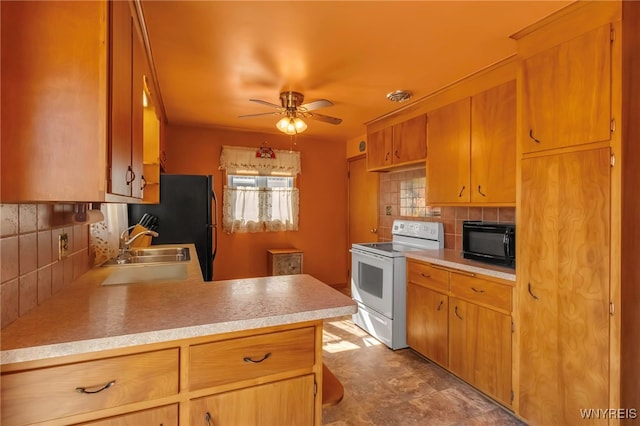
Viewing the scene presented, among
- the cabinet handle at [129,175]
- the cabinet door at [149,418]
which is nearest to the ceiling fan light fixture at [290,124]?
the cabinet handle at [129,175]

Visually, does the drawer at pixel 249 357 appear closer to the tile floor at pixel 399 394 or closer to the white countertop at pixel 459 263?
the tile floor at pixel 399 394

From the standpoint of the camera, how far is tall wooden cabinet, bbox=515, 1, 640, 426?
1.51m

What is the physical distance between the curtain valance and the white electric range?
1.76 metres

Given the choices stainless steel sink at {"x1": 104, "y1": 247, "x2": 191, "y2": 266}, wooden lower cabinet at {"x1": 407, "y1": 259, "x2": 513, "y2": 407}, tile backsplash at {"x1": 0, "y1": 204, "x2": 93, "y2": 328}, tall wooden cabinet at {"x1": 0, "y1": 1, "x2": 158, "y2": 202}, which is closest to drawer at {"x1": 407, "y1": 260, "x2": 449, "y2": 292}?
wooden lower cabinet at {"x1": 407, "y1": 259, "x2": 513, "y2": 407}

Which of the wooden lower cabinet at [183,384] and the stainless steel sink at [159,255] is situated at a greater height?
the stainless steel sink at [159,255]

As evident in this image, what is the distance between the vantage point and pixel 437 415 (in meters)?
2.04

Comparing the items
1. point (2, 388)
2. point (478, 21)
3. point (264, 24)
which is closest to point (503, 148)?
point (478, 21)

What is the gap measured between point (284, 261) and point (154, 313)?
3292mm

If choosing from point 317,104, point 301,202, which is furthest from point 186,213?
point 301,202

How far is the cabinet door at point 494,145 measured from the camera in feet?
7.32

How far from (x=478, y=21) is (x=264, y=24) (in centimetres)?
122

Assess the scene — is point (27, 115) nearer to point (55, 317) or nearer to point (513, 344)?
point (55, 317)

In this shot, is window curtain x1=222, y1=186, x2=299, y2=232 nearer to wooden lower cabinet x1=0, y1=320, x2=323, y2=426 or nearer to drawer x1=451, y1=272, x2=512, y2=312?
drawer x1=451, y1=272, x2=512, y2=312

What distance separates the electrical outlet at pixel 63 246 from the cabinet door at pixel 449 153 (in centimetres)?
266
